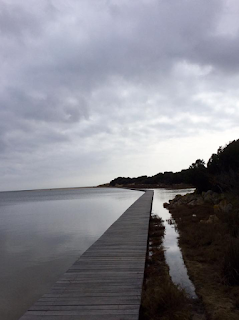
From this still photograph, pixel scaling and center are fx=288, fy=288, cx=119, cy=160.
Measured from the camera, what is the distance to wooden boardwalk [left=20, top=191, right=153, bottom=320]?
3.70 m

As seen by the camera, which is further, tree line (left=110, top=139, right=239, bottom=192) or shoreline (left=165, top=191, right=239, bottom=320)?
tree line (left=110, top=139, right=239, bottom=192)

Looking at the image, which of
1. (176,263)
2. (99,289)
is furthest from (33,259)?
(99,289)

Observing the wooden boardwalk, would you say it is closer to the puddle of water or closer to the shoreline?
the puddle of water

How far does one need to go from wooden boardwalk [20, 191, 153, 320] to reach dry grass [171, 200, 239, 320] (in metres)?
1.11

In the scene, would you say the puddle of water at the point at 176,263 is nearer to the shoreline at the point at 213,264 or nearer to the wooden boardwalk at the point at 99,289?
the shoreline at the point at 213,264

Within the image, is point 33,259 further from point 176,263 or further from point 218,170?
point 218,170

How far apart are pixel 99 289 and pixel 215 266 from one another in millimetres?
2981

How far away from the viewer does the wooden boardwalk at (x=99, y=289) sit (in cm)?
370

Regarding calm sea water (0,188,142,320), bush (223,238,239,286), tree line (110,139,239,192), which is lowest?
calm sea water (0,188,142,320)

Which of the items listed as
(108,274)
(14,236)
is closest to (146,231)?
(108,274)

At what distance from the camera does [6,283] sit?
697 cm

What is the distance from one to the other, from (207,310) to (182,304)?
1.33 ft

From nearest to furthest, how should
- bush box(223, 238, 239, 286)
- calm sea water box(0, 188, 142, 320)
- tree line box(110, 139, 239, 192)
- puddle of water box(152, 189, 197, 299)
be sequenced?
bush box(223, 238, 239, 286) < puddle of water box(152, 189, 197, 299) < calm sea water box(0, 188, 142, 320) < tree line box(110, 139, 239, 192)

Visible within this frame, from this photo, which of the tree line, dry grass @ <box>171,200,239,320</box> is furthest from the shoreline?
the tree line
